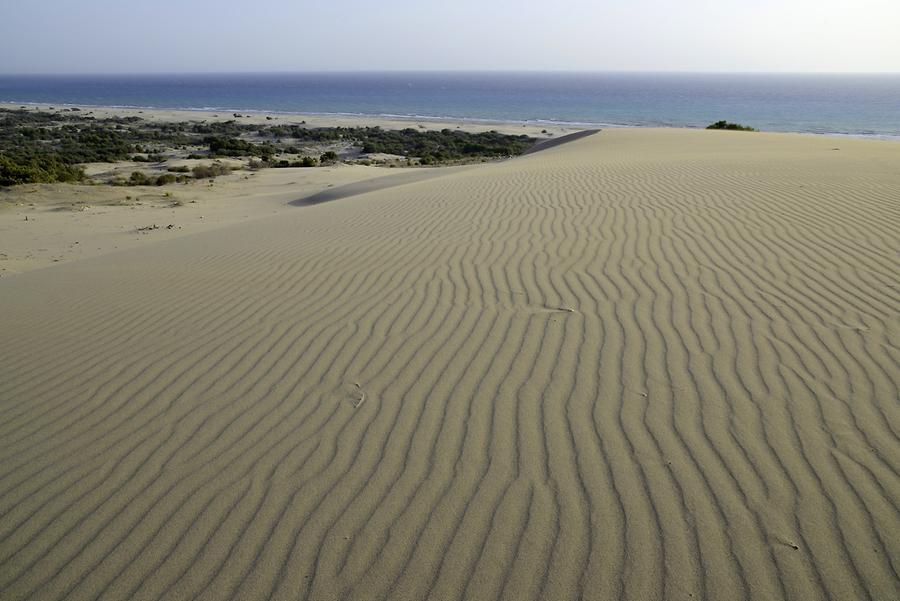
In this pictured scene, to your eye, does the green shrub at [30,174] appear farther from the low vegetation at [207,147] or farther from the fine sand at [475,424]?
the fine sand at [475,424]

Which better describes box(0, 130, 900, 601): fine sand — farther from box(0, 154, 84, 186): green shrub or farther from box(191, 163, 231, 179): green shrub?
box(191, 163, 231, 179): green shrub

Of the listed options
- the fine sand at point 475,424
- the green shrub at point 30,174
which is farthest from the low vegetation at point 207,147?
the fine sand at point 475,424

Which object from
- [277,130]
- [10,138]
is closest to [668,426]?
[10,138]

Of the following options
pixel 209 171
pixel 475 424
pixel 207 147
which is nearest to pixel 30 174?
pixel 209 171

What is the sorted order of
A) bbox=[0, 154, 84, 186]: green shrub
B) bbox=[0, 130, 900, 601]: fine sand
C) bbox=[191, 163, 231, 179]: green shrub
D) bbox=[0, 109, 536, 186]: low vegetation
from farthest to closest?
bbox=[191, 163, 231, 179]: green shrub → bbox=[0, 109, 536, 186]: low vegetation → bbox=[0, 154, 84, 186]: green shrub → bbox=[0, 130, 900, 601]: fine sand

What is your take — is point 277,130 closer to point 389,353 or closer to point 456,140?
point 456,140

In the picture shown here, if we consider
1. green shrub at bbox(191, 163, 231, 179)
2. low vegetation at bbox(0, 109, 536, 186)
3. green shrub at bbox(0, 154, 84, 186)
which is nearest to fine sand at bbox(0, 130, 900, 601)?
green shrub at bbox(0, 154, 84, 186)
